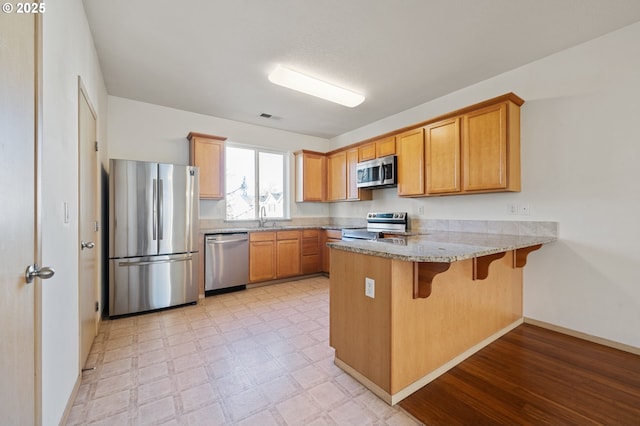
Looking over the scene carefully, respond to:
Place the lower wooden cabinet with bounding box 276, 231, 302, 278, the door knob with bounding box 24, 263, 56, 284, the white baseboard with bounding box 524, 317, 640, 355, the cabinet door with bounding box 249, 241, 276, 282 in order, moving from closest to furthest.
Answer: the door knob with bounding box 24, 263, 56, 284 → the white baseboard with bounding box 524, 317, 640, 355 → the cabinet door with bounding box 249, 241, 276, 282 → the lower wooden cabinet with bounding box 276, 231, 302, 278

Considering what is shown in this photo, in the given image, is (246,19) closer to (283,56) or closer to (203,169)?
(283,56)

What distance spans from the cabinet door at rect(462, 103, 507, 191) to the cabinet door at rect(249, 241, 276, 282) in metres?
2.91

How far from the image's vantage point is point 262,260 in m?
4.28

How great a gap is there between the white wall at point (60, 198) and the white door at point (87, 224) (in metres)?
0.13

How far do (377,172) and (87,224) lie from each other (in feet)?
11.2

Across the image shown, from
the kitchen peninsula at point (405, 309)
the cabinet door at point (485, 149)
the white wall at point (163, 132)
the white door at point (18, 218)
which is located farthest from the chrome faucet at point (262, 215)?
the white door at point (18, 218)

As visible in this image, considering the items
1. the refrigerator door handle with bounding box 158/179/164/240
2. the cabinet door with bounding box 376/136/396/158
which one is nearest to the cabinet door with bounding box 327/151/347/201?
the cabinet door with bounding box 376/136/396/158

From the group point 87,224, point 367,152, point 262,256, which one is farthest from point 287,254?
point 87,224

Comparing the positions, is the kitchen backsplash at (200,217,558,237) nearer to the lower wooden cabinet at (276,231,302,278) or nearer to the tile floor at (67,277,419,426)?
the lower wooden cabinet at (276,231,302,278)

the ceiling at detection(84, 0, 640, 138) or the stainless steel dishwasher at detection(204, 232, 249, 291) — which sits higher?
the ceiling at detection(84, 0, 640, 138)

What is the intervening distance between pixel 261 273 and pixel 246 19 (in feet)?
10.7

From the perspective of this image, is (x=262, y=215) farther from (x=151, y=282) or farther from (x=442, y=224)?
(x=442, y=224)

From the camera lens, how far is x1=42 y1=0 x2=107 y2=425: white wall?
1.30 metres

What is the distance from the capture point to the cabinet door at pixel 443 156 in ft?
10.2
